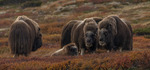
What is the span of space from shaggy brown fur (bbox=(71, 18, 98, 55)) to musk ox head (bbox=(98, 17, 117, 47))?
325 mm

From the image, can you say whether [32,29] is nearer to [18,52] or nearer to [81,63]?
[18,52]

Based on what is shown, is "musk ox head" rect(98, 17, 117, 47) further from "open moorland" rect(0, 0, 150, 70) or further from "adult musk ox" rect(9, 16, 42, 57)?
"adult musk ox" rect(9, 16, 42, 57)

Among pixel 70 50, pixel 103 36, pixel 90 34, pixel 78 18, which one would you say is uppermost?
pixel 90 34

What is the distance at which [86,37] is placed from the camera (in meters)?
12.7

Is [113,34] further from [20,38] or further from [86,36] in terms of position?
[20,38]

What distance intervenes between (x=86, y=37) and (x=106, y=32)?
116cm

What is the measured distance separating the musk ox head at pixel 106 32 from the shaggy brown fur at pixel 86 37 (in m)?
0.32

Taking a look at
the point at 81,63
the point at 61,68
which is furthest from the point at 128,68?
the point at 61,68

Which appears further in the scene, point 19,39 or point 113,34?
point 113,34

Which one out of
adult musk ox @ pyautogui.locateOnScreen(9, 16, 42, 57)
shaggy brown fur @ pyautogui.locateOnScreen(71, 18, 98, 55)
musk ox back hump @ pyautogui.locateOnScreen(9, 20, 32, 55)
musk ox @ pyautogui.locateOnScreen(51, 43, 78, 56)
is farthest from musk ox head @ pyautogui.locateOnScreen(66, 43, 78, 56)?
musk ox back hump @ pyautogui.locateOnScreen(9, 20, 32, 55)

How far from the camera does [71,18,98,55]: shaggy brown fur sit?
500 inches

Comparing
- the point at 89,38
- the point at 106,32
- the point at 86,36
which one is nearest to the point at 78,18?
the point at 106,32

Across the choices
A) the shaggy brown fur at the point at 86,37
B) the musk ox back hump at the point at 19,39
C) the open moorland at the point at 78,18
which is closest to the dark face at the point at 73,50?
the shaggy brown fur at the point at 86,37

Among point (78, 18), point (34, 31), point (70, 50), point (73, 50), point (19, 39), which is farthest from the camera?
point (78, 18)
